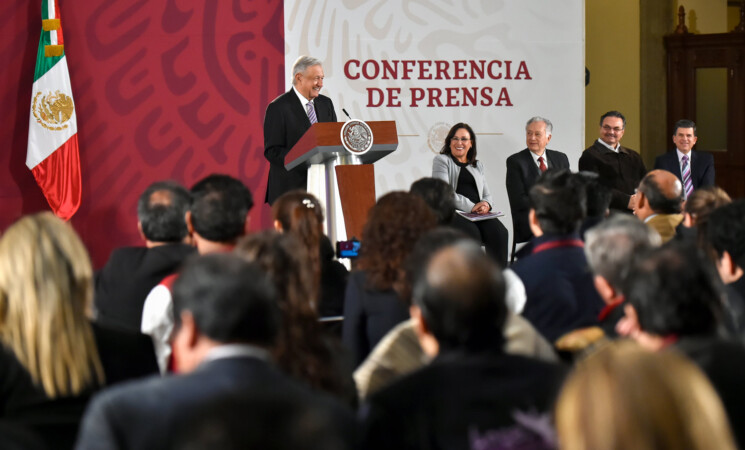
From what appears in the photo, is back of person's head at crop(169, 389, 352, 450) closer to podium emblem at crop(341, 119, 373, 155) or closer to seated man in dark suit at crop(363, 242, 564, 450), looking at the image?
seated man in dark suit at crop(363, 242, 564, 450)

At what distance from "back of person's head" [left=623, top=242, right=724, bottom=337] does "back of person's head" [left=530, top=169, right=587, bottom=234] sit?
1.29 m

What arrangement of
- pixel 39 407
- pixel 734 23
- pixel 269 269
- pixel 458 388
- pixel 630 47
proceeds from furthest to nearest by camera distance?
pixel 734 23 → pixel 630 47 → pixel 269 269 → pixel 39 407 → pixel 458 388

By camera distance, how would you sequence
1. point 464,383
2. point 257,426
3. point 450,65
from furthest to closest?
point 450,65 → point 464,383 → point 257,426

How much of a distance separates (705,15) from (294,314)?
953 centimetres

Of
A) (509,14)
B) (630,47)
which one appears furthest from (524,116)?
(630,47)

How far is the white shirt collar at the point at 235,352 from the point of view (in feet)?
4.87

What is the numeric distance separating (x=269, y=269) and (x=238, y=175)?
18.5ft

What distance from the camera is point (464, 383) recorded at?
1.62 metres

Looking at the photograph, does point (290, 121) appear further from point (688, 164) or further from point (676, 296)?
point (676, 296)

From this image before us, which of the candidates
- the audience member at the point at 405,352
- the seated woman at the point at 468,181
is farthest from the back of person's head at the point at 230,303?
the seated woman at the point at 468,181

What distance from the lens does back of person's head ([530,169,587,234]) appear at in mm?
3162

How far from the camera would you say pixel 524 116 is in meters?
7.84

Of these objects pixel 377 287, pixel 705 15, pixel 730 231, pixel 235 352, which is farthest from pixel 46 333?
pixel 705 15

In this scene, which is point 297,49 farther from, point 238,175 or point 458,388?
point 458,388
